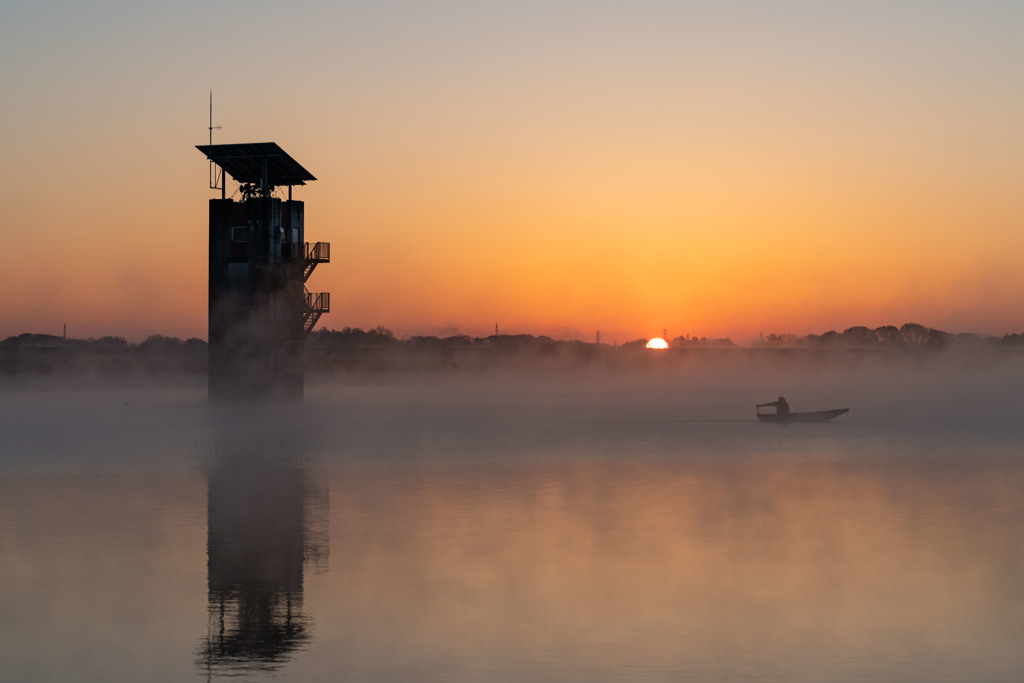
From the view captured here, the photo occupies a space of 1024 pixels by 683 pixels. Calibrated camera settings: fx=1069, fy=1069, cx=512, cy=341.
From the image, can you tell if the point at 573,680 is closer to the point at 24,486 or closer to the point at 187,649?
the point at 187,649

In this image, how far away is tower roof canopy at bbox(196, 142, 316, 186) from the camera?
81312mm

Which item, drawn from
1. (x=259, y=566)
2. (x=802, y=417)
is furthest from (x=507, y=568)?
(x=802, y=417)

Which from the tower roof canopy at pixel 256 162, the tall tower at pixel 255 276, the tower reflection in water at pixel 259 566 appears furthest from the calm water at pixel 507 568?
the tower roof canopy at pixel 256 162

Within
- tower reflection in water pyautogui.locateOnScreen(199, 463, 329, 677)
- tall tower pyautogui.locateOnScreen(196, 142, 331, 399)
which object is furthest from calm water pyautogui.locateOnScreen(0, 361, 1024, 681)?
tall tower pyautogui.locateOnScreen(196, 142, 331, 399)

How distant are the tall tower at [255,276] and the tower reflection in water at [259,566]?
41.3m

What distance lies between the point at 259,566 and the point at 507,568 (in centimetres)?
545

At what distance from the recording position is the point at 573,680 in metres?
15.4

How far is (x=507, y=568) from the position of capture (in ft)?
77.5

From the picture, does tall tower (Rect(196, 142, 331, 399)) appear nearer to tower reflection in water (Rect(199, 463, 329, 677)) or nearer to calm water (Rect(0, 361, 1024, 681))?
calm water (Rect(0, 361, 1024, 681))

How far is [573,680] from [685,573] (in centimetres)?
842

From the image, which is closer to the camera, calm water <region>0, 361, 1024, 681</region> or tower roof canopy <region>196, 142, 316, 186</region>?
calm water <region>0, 361, 1024, 681</region>

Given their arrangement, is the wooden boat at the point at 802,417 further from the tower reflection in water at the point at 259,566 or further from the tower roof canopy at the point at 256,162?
the tower reflection in water at the point at 259,566

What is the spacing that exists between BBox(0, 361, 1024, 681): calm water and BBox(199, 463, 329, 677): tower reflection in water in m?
0.08

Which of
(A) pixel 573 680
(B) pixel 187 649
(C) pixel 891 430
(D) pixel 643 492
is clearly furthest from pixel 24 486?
(C) pixel 891 430
